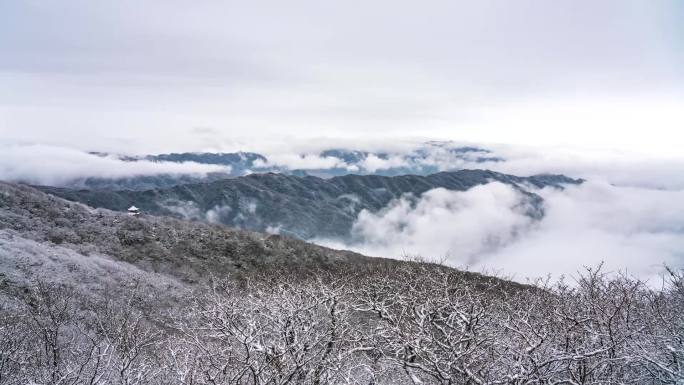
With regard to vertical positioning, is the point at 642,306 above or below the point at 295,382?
below

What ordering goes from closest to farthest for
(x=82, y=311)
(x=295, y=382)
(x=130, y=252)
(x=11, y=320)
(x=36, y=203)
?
Answer: (x=295, y=382) → (x=11, y=320) → (x=82, y=311) → (x=130, y=252) → (x=36, y=203)

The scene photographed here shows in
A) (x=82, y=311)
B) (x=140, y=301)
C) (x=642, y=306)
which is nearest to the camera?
(x=642, y=306)

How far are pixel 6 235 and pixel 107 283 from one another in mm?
16211

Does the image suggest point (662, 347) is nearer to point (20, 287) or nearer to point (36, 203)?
point (20, 287)

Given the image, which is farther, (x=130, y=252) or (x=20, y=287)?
(x=130, y=252)

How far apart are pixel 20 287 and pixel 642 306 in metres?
49.3

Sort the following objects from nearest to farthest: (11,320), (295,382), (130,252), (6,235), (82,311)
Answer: (295,382) < (11,320) < (82,311) < (6,235) < (130,252)

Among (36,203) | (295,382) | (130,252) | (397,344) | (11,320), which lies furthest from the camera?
(36,203)

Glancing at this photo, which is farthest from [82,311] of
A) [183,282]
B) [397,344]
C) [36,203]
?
[36,203]

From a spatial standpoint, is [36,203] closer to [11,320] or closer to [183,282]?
[183,282]

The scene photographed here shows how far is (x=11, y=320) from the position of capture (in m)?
27.8

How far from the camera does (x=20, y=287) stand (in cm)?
3909

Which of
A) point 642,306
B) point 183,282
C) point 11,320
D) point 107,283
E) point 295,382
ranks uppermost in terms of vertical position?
point 295,382

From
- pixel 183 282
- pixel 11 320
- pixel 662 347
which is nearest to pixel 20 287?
pixel 11 320
